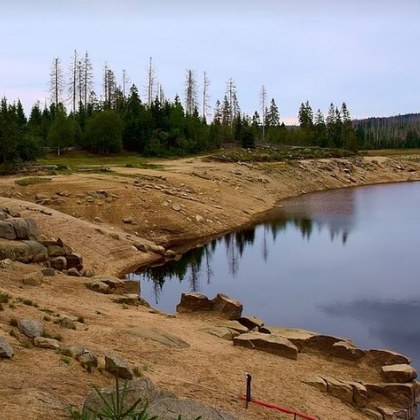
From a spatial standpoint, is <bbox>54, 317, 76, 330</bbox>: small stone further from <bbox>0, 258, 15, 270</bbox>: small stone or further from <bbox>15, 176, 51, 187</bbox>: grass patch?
<bbox>15, 176, 51, 187</bbox>: grass patch

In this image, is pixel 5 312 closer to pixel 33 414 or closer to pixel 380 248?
pixel 33 414

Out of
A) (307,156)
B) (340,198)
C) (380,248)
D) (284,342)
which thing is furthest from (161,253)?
(307,156)

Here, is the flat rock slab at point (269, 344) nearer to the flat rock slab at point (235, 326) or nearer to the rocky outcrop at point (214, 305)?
the flat rock slab at point (235, 326)

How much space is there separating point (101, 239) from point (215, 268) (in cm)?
677

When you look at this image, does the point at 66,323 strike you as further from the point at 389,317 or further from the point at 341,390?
the point at 389,317

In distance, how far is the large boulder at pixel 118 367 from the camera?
12898mm

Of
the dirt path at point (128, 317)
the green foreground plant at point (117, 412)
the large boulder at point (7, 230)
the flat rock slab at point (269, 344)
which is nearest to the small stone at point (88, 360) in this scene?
the dirt path at point (128, 317)

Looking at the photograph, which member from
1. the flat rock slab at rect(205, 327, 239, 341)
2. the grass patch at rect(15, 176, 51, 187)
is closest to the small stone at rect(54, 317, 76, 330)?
the flat rock slab at rect(205, 327, 239, 341)

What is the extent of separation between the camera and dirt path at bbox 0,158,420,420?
41.1 feet

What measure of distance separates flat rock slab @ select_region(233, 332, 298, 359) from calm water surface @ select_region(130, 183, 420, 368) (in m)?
3.90

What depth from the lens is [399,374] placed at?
1631 centimetres

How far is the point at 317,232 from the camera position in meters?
43.7

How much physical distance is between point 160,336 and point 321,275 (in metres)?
14.9

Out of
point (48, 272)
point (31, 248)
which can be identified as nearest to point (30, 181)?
point (31, 248)
